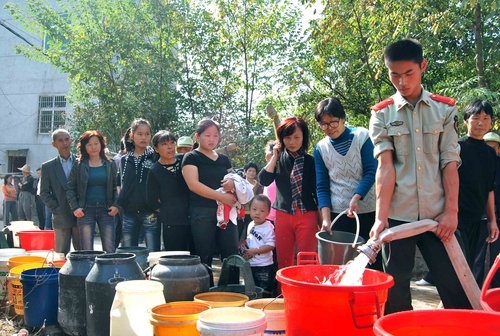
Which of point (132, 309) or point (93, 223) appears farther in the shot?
point (93, 223)

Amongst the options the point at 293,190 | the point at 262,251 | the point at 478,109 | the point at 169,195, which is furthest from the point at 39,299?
the point at 478,109

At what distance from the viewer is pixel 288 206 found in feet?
14.0

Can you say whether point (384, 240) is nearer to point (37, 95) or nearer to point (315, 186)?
point (315, 186)

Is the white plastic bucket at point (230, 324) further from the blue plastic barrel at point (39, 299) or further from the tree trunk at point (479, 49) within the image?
the tree trunk at point (479, 49)

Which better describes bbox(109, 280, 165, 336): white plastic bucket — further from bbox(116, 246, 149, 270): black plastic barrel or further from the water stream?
the water stream

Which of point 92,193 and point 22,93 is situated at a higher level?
point 22,93

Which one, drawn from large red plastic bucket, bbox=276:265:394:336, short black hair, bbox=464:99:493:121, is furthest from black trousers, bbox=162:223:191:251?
short black hair, bbox=464:99:493:121

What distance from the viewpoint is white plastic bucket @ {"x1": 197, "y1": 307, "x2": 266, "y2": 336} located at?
2402 mm

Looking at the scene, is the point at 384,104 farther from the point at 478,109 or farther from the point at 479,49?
the point at 479,49

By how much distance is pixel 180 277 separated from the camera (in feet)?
11.2

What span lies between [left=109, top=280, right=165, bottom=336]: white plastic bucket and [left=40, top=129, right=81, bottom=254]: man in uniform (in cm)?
297

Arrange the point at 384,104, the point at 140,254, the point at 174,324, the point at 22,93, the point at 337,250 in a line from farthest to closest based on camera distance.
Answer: the point at 22,93 → the point at 140,254 → the point at 337,250 → the point at 384,104 → the point at 174,324

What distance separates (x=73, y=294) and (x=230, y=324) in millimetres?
1722

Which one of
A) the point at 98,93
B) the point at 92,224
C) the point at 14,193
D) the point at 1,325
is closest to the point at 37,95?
the point at 14,193
